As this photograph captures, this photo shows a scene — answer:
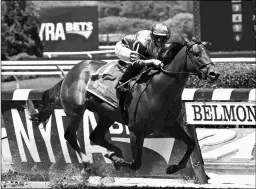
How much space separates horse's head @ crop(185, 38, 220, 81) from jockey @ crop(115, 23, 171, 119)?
0.30 meters

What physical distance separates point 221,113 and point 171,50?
48.4 inches

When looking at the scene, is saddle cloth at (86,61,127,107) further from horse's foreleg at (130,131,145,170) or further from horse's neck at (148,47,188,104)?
horse's neck at (148,47,188,104)

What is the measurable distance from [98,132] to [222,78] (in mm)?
2406

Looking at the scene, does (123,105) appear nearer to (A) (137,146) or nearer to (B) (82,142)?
(A) (137,146)

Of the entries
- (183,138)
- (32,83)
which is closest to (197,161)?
(183,138)

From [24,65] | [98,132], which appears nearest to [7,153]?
[98,132]

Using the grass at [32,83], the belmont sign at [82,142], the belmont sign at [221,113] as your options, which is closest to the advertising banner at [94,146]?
the belmont sign at [82,142]

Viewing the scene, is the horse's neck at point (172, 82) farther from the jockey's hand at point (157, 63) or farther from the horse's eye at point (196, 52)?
the horse's eye at point (196, 52)

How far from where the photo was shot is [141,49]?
7758mm

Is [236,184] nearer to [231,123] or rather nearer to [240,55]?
[231,123]

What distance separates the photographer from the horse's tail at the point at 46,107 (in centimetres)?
878

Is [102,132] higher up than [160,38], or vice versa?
[160,38]

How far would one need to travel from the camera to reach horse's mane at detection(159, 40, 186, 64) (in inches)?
294

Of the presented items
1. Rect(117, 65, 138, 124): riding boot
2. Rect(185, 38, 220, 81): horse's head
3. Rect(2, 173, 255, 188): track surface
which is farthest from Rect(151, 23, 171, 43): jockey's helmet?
Rect(2, 173, 255, 188): track surface
